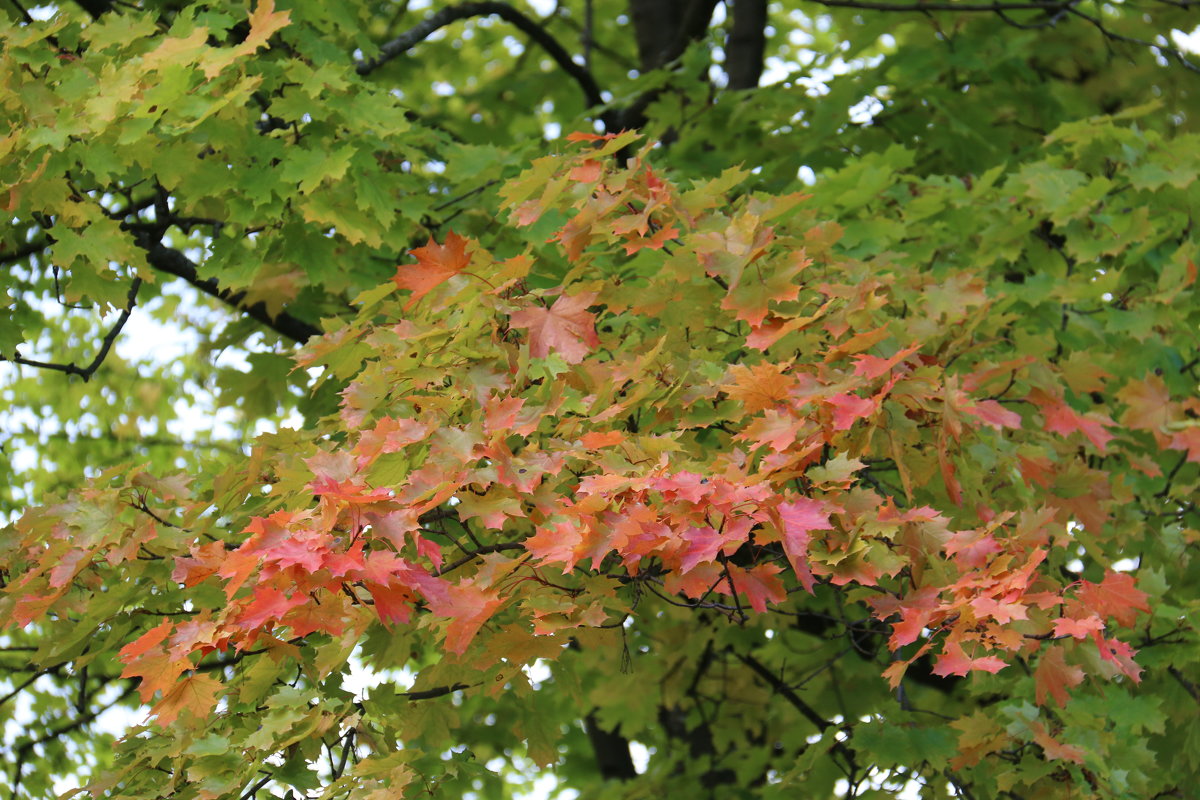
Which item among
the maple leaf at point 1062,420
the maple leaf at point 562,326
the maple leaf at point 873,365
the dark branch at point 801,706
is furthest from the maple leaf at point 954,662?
the dark branch at point 801,706

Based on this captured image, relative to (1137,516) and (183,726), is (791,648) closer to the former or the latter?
(1137,516)

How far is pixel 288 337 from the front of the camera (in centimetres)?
580

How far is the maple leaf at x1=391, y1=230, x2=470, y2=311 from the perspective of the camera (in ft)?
11.2

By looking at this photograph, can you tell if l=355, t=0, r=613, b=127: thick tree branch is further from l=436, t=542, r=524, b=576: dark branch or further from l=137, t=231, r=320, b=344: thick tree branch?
l=436, t=542, r=524, b=576: dark branch

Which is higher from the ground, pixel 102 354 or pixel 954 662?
pixel 102 354

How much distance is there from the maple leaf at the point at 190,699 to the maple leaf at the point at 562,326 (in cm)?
127

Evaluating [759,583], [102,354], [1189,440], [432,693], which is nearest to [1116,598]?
[759,583]

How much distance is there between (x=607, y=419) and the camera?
10.7ft

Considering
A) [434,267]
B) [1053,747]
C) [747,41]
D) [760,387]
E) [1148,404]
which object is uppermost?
[747,41]

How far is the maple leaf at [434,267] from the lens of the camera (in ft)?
11.2

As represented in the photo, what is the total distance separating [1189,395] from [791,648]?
2.55 metres

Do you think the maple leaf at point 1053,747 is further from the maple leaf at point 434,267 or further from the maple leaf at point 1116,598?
the maple leaf at point 434,267

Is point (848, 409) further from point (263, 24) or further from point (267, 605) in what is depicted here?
point (263, 24)

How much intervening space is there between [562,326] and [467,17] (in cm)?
393
